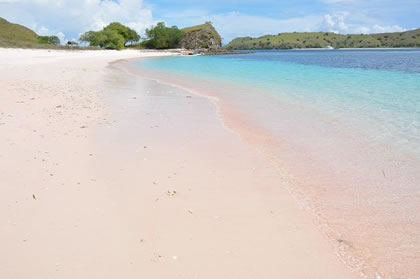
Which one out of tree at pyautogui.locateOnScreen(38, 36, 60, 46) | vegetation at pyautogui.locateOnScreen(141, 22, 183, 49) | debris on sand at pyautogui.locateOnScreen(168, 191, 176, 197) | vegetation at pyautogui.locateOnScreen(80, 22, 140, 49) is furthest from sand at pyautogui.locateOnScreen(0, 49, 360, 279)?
vegetation at pyautogui.locateOnScreen(141, 22, 183, 49)

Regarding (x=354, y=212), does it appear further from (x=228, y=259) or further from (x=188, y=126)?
(x=188, y=126)

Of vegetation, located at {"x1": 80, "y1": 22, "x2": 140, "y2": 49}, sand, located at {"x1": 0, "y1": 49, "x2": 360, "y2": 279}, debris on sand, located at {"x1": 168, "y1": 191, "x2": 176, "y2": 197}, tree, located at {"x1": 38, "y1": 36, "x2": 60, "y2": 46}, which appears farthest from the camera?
tree, located at {"x1": 38, "y1": 36, "x2": 60, "y2": 46}

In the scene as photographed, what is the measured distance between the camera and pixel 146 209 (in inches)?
166

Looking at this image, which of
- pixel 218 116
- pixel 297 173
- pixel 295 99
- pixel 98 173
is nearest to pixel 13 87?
pixel 218 116

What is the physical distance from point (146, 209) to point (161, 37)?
4867 inches

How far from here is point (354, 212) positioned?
14.4 ft

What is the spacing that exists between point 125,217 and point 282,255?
1.85m

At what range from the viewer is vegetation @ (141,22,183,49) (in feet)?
398

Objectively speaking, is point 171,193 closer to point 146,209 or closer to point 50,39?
point 146,209

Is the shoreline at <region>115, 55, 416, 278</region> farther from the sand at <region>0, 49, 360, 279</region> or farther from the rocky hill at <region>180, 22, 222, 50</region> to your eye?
the rocky hill at <region>180, 22, 222, 50</region>

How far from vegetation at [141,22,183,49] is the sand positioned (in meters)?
119

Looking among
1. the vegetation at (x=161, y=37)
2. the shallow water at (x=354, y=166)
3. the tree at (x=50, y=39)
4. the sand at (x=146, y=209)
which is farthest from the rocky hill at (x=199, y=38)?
the sand at (x=146, y=209)

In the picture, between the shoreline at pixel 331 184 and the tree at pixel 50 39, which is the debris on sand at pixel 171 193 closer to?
the shoreline at pixel 331 184

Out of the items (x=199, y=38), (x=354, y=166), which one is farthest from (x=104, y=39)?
(x=354, y=166)
